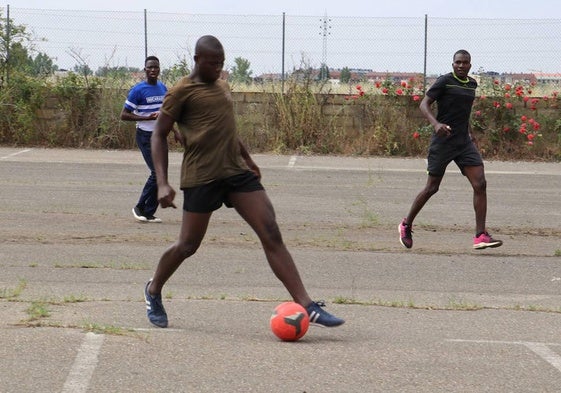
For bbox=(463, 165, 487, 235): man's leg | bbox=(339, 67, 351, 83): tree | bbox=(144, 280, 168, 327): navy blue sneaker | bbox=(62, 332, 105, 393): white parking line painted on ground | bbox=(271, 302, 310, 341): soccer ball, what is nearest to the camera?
bbox=(62, 332, 105, 393): white parking line painted on ground

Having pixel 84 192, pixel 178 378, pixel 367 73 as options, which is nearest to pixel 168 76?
pixel 367 73

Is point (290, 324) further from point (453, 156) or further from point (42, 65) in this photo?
point (42, 65)

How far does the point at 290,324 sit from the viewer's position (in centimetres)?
683

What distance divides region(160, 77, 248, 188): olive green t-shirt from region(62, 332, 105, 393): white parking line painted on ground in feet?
3.80

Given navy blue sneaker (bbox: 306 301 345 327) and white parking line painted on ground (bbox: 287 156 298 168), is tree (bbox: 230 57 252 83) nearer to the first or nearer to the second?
white parking line painted on ground (bbox: 287 156 298 168)

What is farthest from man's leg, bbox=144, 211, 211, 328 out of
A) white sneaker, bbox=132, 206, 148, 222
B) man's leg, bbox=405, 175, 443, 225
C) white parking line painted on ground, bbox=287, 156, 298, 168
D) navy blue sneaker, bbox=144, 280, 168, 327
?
white parking line painted on ground, bbox=287, 156, 298, 168

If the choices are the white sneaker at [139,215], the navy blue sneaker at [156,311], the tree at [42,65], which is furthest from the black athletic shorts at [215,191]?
the tree at [42,65]

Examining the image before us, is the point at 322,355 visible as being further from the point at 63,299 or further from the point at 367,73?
the point at 367,73

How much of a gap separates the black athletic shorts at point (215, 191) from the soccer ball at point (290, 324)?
82 centimetres

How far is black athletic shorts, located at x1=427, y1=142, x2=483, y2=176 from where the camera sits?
1094 cm

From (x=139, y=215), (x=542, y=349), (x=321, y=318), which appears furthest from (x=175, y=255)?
(x=139, y=215)

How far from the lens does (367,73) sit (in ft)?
77.7

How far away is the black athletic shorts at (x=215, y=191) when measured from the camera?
6.98 m

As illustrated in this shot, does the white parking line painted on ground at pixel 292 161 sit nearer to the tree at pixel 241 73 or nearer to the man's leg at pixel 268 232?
the tree at pixel 241 73
